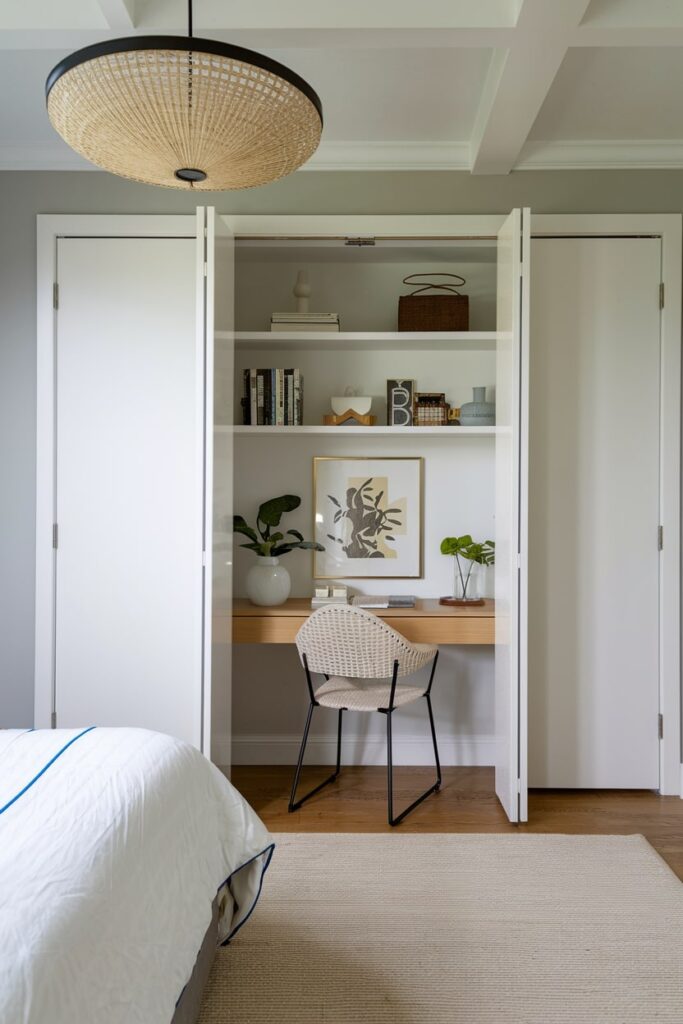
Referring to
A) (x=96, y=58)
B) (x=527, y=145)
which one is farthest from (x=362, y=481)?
(x=96, y=58)

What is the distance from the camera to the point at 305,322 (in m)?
3.62

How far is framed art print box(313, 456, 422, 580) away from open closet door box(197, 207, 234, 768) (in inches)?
25.0

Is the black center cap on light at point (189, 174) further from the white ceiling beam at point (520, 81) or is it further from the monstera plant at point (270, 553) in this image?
the monstera plant at point (270, 553)

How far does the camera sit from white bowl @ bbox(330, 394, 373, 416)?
144 inches

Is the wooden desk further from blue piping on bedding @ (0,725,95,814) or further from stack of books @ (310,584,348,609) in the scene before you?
blue piping on bedding @ (0,725,95,814)

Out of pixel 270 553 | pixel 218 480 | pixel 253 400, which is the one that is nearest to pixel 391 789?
pixel 270 553

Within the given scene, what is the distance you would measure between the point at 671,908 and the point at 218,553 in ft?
6.50

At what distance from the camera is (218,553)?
3184mm

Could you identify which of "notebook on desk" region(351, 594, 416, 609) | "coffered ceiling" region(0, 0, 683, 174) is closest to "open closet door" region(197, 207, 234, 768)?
"notebook on desk" region(351, 594, 416, 609)

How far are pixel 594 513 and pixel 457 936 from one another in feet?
6.09

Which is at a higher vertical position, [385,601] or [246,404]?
[246,404]

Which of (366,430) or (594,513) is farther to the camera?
(366,430)

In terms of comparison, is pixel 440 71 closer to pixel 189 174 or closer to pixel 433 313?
pixel 433 313

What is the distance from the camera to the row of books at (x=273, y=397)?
11.9ft
